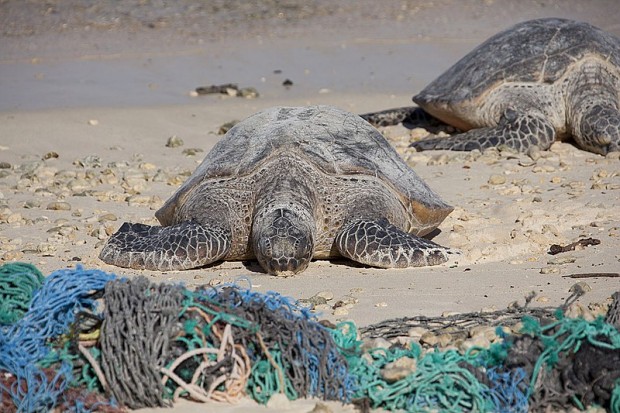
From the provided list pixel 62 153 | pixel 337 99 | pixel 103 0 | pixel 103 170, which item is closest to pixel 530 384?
pixel 103 170

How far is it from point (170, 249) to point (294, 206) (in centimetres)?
80

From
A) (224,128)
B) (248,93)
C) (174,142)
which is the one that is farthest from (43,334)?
(248,93)

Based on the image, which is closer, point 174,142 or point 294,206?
point 294,206

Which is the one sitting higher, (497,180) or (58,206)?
(497,180)

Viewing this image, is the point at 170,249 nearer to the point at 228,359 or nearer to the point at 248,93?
the point at 228,359

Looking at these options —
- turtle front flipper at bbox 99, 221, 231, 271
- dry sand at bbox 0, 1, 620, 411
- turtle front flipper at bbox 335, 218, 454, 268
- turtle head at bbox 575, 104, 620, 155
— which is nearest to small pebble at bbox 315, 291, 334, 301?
dry sand at bbox 0, 1, 620, 411

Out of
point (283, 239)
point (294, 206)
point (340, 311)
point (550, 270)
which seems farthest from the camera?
point (294, 206)

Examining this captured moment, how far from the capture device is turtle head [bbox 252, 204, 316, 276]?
563 cm

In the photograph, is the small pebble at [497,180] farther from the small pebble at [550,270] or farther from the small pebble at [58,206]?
the small pebble at [58,206]

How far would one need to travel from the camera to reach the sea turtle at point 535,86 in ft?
30.9

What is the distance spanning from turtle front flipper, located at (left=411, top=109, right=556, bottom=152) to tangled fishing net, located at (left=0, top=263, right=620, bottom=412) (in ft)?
17.6

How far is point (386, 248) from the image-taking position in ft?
18.8

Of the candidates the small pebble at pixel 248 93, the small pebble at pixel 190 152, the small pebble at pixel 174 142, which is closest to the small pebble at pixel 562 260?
the small pebble at pixel 190 152

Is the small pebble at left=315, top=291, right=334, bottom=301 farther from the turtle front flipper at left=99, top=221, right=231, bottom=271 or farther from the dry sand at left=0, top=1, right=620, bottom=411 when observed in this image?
the turtle front flipper at left=99, top=221, right=231, bottom=271
